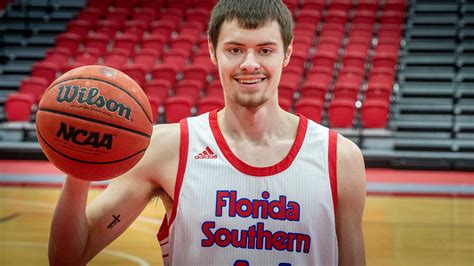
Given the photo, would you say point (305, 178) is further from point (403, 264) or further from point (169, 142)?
point (403, 264)

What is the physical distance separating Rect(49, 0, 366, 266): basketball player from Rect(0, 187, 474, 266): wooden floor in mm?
2771

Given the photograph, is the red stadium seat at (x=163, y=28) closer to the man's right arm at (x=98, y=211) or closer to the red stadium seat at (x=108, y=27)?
the red stadium seat at (x=108, y=27)

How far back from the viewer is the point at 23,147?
8.95 meters

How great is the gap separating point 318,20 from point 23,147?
5.80 metres

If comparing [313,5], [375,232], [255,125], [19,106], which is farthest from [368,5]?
[255,125]

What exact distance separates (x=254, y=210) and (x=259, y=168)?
12cm

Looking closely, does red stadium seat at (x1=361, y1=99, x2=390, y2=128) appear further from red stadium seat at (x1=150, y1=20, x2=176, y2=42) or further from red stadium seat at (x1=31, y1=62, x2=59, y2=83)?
red stadium seat at (x1=31, y1=62, x2=59, y2=83)

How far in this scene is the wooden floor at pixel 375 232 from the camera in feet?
15.3

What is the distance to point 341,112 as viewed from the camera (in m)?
8.66

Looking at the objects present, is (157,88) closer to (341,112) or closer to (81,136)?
(341,112)

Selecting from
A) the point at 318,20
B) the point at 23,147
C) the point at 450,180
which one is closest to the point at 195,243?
the point at 450,180

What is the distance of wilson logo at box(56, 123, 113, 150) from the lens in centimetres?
161

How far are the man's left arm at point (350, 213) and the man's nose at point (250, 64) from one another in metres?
0.38

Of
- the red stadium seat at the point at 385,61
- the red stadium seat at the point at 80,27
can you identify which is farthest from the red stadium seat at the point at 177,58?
the red stadium seat at the point at 385,61
